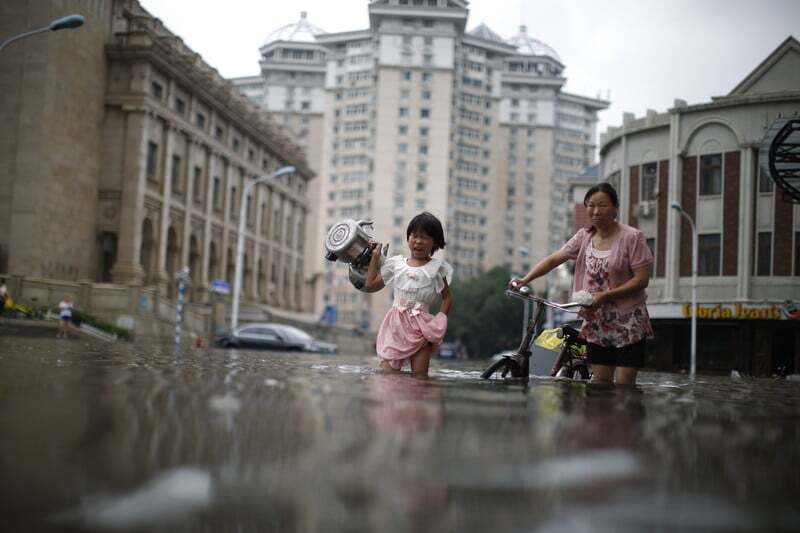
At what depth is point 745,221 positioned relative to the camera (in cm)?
3466

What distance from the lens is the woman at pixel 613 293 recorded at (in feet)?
24.6

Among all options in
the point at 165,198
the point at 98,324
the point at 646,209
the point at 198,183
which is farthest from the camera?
the point at 198,183

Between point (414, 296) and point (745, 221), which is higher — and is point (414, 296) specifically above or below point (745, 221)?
below

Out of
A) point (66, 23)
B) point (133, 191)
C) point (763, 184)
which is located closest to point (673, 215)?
point (763, 184)

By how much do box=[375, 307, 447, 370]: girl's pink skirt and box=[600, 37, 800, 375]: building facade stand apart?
86.4 feet

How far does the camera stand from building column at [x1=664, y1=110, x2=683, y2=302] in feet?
121

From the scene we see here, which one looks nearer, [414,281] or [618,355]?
[618,355]

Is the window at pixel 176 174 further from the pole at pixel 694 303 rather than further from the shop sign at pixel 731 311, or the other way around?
the pole at pixel 694 303

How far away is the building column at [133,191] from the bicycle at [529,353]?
42491 mm

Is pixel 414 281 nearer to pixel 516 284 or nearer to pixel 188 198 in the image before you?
pixel 516 284

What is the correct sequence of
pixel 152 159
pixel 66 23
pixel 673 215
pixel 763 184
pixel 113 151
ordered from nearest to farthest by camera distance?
1. pixel 66 23
2. pixel 763 184
3. pixel 673 215
4. pixel 113 151
5. pixel 152 159

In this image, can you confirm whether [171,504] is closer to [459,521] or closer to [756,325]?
[459,521]

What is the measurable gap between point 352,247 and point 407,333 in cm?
90

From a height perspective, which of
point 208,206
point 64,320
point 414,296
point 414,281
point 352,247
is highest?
point 208,206
